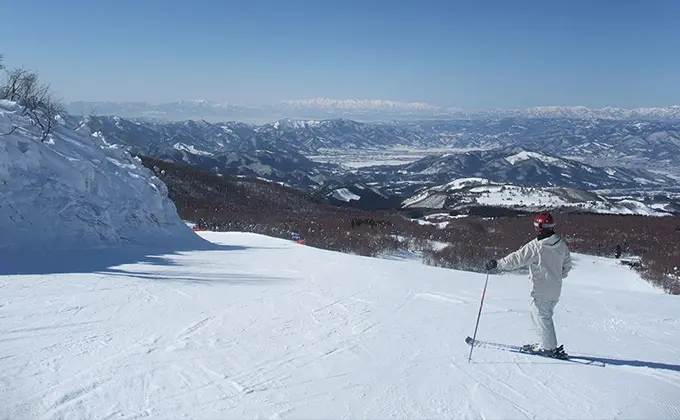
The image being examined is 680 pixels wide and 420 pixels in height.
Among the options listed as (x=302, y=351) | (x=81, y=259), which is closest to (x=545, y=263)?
(x=302, y=351)

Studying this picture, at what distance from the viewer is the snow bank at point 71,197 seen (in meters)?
12.3

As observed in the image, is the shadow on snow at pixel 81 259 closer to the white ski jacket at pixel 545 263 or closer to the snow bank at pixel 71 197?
the snow bank at pixel 71 197

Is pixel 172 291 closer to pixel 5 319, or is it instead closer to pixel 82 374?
pixel 5 319

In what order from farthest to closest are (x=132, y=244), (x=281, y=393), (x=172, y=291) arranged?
1. (x=132, y=244)
2. (x=172, y=291)
3. (x=281, y=393)

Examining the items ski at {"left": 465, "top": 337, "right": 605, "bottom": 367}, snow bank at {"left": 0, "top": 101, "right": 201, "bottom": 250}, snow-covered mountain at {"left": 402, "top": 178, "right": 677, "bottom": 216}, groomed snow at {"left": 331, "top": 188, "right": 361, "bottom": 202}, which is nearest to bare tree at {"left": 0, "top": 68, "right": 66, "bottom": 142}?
snow bank at {"left": 0, "top": 101, "right": 201, "bottom": 250}

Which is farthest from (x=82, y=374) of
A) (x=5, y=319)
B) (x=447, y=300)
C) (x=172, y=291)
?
(x=447, y=300)

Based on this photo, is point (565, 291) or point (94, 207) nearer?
point (565, 291)

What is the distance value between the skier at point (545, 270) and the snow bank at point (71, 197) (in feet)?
36.4

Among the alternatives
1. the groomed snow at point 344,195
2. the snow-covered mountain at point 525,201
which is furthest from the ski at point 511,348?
the groomed snow at point 344,195

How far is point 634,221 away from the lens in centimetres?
7319

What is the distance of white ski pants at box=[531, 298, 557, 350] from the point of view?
21.4 ft

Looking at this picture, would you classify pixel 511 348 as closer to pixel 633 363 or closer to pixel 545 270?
pixel 545 270

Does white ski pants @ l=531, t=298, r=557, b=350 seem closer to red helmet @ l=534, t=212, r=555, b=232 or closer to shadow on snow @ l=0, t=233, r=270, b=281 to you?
red helmet @ l=534, t=212, r=555, b=232

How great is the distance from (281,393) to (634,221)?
269ft
